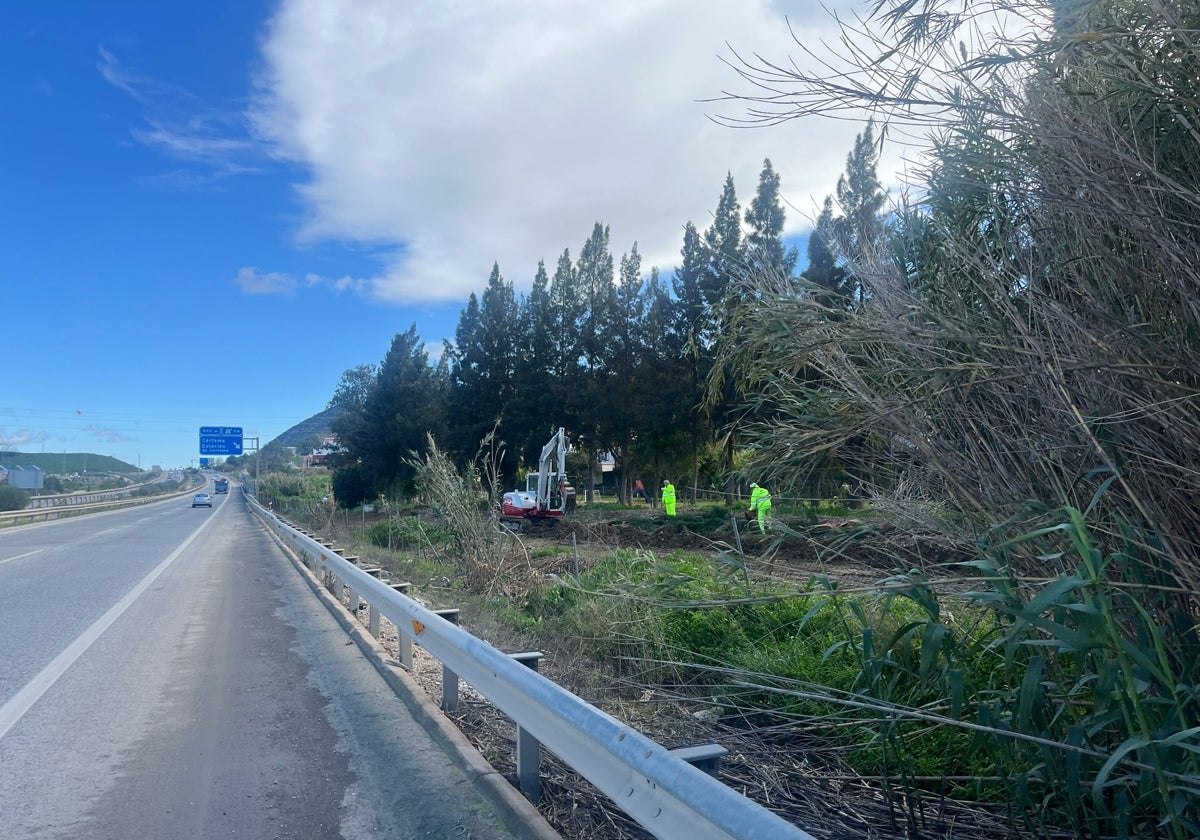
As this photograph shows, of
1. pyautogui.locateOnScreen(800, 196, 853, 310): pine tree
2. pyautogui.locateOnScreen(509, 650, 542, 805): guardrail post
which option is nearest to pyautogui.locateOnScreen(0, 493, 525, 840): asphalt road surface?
pyautogui.locateOnScreen(509, 650, 542, 805): guardrail post

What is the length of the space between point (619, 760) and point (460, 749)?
7.02ft

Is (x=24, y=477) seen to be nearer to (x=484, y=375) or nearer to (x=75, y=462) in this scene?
(x=484, y=375)

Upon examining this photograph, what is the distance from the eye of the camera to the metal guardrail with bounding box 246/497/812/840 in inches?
107

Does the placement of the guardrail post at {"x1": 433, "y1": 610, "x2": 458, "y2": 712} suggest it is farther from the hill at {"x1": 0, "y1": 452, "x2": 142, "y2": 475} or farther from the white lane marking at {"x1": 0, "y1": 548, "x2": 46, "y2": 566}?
the hill at {"x1": 0, "y1": 452, "x2": 142, "y2": 475}

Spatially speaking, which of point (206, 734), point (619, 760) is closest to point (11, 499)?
point (206, 734)

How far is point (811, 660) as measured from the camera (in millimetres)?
6008

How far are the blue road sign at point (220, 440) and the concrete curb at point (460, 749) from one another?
5740cm

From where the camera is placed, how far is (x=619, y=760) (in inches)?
135

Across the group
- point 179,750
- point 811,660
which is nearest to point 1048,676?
point 811,660

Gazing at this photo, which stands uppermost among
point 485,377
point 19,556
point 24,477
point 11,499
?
point 485,377

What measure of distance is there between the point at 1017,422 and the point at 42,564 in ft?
65.1

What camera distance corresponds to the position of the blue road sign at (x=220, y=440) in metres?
61.7

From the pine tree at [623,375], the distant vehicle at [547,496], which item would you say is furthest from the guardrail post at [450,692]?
the pine tree at [623,375]

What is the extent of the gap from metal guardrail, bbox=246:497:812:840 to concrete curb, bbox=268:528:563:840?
0.33m
